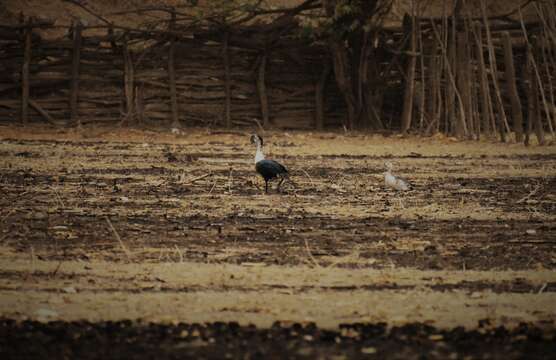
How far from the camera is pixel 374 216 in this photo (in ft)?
30.7

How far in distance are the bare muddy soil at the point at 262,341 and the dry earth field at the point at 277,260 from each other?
0.01 m

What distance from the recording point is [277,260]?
7188mm

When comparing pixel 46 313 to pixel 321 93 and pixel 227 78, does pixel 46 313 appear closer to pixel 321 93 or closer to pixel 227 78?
pixel 227 78

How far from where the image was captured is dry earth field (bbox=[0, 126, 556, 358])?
5.15m

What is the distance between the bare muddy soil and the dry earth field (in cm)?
1

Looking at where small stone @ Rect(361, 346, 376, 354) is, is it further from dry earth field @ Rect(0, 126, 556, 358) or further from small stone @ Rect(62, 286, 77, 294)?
small stone @ Rect(62, 286, 77, 294)

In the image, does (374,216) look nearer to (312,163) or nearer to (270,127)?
(312,163)

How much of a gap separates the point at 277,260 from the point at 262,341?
216 cm

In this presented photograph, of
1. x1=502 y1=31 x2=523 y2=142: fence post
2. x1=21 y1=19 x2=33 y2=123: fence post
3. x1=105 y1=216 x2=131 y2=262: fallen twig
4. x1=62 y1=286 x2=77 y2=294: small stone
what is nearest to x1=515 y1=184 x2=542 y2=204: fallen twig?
x1=105 y1=216 x2=131 y2=262: fallen twig

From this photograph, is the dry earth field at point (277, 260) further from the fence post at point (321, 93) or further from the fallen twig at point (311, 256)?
the fence post at point (321, 93)

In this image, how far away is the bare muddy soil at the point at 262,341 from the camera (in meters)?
4.78

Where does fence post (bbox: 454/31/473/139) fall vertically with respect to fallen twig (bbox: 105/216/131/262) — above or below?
above

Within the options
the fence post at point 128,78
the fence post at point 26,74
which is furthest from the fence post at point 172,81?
the fence post at point 26,74

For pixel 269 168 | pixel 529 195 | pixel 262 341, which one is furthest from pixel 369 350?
pixel 529 195
